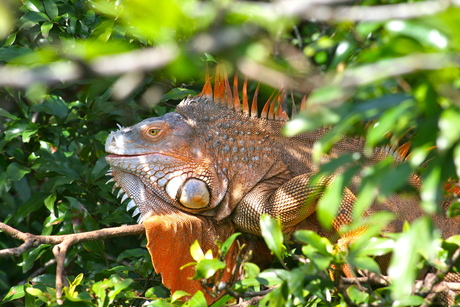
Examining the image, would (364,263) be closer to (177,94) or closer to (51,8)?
(177,94)

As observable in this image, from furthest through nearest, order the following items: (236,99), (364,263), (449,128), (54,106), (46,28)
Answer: (54,106) → (46,28) → (236,99) → (364,263) → (449,128)

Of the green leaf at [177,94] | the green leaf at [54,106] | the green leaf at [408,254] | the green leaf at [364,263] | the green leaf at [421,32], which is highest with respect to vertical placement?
the green leaf at [421,32]

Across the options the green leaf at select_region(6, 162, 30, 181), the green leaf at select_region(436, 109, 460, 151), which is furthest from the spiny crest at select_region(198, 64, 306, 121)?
the green leaf at select_region(436, 109, 460, 151)

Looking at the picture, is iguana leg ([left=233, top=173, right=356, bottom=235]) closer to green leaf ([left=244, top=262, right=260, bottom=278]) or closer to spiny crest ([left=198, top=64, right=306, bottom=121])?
spiny crest ([left=198, top=64, right=306, bottom=121])

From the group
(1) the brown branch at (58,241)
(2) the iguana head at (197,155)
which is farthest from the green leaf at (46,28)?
(1) the brown branch at (58,241)

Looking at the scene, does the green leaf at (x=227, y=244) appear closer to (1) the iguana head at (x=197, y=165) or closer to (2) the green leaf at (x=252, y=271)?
(2) the green leaf at (x=252, y=271)

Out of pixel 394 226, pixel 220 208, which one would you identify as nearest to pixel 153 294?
pixel 220 208

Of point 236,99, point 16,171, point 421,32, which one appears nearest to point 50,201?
point 16,171

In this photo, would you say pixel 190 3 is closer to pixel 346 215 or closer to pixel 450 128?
pixel 450 128
